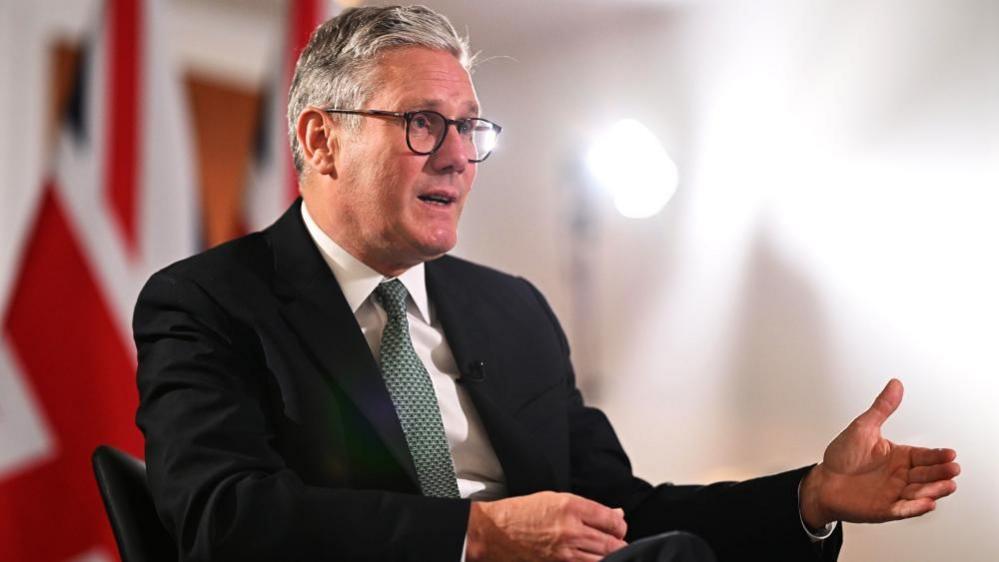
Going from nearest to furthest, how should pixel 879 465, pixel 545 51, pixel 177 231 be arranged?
pixel 879 465
pixel 177 231
pixel 545 51

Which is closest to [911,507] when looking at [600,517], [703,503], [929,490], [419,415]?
[929,490]

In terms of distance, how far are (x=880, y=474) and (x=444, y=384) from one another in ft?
2.06

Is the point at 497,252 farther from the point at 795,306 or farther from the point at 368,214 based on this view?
the point at 368,214

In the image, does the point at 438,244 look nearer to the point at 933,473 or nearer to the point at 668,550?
the point at 668,550

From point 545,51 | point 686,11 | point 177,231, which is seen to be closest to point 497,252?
point 545,51

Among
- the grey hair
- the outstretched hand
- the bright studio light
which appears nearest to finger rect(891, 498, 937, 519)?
the outstretched hand

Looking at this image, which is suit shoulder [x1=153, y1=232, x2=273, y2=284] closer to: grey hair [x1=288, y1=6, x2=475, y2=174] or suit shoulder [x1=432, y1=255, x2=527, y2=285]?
grey hair [x1=288, y1=6, x2=475, y2=174]

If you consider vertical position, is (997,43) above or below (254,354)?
above

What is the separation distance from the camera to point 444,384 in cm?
163

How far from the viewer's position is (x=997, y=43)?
Answer: 2.92 m

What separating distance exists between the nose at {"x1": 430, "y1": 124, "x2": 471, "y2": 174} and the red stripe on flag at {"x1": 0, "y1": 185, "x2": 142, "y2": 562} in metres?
1.83

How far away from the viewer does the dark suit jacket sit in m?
1.28

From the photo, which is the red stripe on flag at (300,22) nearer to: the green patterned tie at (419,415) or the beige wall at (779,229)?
the beige wall at (779,229)

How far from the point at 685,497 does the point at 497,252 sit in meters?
2.84
